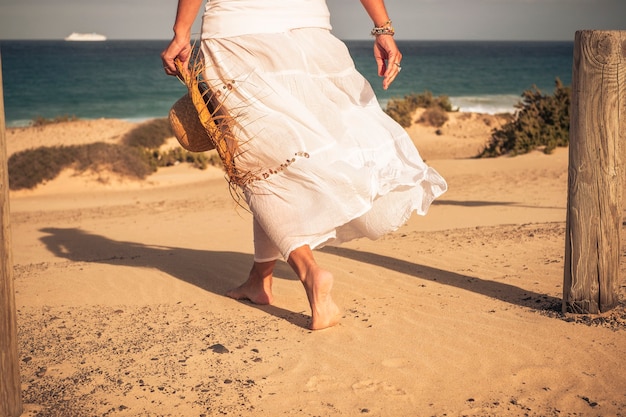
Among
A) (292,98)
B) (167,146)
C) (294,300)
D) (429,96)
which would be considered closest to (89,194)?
(167,146)

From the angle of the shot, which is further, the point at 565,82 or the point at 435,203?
the point at 565,82

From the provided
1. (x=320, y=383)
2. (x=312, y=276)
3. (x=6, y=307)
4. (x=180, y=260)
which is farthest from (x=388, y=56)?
(x=180, y=260)

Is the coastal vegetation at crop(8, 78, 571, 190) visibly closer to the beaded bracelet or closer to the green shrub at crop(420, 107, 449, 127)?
the green shrub at crop(420, 107, 449, 127)

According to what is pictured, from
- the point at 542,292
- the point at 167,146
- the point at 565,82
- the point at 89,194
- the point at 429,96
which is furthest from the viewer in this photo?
the point at 565,82

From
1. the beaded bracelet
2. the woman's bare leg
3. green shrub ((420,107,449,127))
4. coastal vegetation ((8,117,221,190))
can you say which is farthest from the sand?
green shrub ((420,107,449,127))

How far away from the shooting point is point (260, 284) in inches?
184

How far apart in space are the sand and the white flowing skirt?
0.66m

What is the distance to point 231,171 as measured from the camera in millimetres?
3992

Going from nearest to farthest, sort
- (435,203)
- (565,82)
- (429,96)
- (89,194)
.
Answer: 1. (435,203)
2. (89,194)
3. (429,96)
4. (565,82)

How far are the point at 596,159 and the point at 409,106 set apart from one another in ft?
57.0

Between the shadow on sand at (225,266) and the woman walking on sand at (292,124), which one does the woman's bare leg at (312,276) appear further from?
the shadow on sand at (225,266)

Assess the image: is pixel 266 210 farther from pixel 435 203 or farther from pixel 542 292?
pixel 435 203

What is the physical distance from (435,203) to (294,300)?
5.34 metres

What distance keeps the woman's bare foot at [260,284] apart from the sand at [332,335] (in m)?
0.08
